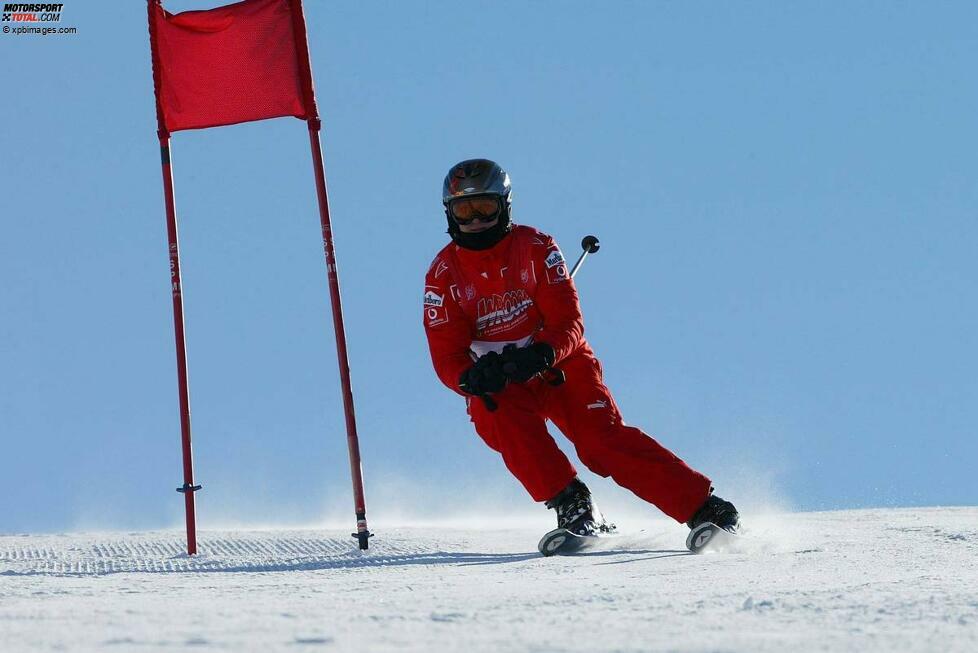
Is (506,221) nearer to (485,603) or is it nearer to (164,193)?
(164,193)

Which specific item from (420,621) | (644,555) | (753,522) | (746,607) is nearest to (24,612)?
(420,621)

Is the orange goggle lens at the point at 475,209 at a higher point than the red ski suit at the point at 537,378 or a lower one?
higher

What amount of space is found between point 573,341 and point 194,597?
8.12 ft

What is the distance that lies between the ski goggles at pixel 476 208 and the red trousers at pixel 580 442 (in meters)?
0.74

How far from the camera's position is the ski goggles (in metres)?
5.41

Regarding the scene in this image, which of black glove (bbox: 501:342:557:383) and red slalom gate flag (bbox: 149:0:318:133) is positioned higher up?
red slalom gate flag (bbox: 149:0:318:133)

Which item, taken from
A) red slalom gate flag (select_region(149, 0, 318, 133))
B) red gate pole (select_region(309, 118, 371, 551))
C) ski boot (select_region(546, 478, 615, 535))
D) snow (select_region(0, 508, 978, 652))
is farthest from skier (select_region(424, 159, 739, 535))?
red slalom gate flag (select_region(149, 0, 318, 133))

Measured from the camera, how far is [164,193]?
6.28 m

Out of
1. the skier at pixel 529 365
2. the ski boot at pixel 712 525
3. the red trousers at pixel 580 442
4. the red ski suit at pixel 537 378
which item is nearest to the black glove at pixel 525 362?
the skier at pixel 529 365

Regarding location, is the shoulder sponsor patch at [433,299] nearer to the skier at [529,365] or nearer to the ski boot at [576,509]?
the skier at [529,365]

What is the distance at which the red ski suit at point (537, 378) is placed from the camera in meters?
5.12

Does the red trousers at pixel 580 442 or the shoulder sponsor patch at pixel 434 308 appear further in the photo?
the shoulder sponsor patch at pixel 434 308

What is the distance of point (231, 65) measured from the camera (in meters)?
6.40

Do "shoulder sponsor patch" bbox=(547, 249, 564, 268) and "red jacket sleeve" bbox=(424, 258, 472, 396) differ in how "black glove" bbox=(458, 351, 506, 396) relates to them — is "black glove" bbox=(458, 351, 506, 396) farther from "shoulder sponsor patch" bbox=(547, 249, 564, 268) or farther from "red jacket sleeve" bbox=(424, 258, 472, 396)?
"shoulder sponsor patch" bbox=(547, 249, 564, 268)
